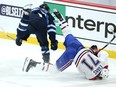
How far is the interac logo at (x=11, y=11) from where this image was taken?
7461 mm

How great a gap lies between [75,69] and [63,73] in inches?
11.1

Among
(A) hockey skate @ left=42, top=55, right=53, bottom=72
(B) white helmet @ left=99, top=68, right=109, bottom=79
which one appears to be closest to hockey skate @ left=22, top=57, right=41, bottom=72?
(A) hockey skate @ left=42, top=55, right=53, bottom=72

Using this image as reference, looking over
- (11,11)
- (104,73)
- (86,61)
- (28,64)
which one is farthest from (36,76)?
(11,11)

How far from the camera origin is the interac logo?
7.46 metres

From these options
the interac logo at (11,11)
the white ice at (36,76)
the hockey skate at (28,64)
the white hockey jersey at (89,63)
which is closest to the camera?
the white ice at (36,76)

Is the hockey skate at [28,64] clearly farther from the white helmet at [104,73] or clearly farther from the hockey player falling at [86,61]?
the white helmet at [104,73]

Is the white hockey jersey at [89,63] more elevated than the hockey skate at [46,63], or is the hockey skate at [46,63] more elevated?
the white hockey jersey at [89,63]

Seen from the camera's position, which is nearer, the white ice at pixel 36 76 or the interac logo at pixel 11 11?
the white ice at pixel 36 76

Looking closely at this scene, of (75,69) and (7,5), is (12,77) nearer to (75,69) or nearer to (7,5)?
(75,69)

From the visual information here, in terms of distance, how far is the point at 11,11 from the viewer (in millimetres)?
7547

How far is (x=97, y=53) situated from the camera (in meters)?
5.70

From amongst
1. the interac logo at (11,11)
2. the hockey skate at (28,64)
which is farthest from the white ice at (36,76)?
the interac logo at (11,11)

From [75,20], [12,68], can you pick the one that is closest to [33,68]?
[12,68]

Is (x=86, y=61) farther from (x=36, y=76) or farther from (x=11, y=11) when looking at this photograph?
(x=11, y=11)
